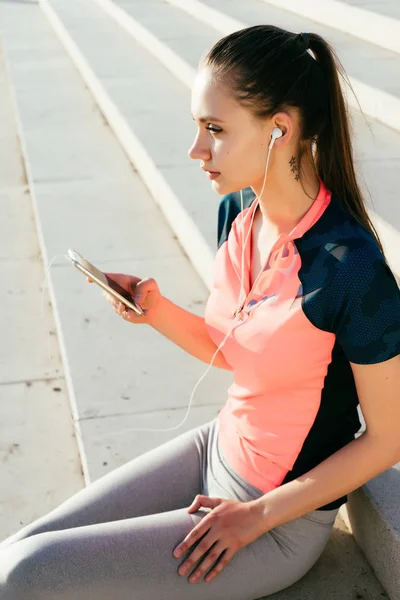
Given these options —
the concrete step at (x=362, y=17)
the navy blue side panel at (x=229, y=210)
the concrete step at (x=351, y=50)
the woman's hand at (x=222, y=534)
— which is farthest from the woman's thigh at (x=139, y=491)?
the concrete step at (x=362, y=17)

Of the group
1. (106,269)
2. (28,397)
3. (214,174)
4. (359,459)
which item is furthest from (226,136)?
(106,269)

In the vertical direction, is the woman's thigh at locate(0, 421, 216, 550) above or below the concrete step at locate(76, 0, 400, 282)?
above

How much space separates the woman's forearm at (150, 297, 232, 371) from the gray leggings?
21cm

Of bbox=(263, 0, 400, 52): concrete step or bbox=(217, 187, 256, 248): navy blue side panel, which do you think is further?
bbox=(263, 0, 400, 52): concrete step

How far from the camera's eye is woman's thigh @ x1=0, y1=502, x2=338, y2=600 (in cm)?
189

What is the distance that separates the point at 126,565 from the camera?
192 cm

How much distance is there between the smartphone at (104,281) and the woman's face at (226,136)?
358mm

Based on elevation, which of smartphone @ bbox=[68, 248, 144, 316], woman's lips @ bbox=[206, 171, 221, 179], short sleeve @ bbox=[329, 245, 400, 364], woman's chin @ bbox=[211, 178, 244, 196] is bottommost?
smartphone @ bbox=[68, 248, 144, 316]

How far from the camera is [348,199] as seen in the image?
81.5 inches

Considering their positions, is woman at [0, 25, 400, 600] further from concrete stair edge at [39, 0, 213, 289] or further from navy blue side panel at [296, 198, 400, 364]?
concrete stair edge at [39, 0, 213, 289]

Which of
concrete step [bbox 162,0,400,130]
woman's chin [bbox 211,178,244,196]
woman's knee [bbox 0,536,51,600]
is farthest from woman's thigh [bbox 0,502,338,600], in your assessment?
concrete step [bbox 162,0,400,130]

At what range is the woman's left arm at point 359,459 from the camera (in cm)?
187

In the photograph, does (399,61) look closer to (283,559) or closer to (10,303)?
(10,303)

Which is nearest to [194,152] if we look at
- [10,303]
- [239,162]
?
[239,162]
